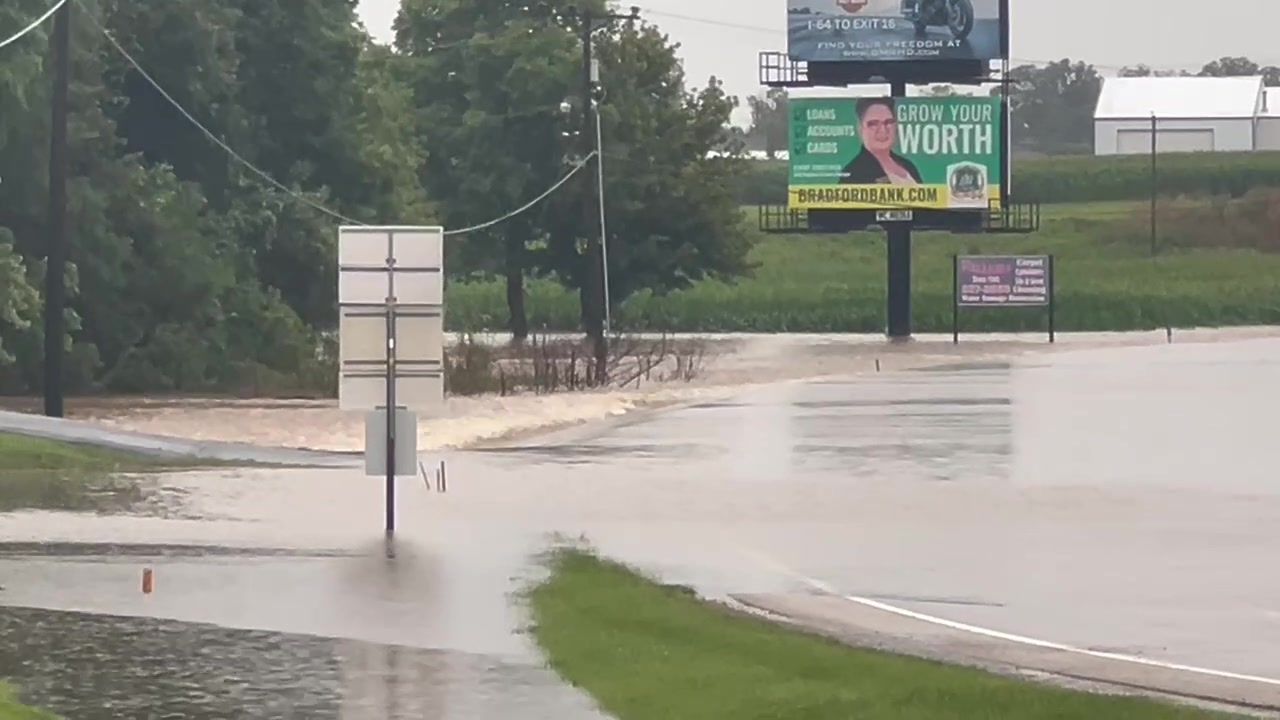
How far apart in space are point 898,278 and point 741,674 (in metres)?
57.2

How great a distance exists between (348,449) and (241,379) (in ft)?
52.3

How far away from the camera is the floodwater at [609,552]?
11.5 meters

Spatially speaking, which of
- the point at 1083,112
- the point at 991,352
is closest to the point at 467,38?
the point at 991,352

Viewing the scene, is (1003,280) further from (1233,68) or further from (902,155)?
(1233,68)

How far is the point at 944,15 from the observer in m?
63.8

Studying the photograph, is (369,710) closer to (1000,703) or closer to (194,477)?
(1000,703)

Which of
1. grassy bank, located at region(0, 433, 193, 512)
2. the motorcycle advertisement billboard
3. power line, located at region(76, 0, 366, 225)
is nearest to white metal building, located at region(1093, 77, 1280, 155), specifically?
the motorcycle advertisement billboard

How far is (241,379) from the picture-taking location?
45031 mm

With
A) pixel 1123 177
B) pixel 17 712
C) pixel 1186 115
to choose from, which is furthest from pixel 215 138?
pixel 1186 115

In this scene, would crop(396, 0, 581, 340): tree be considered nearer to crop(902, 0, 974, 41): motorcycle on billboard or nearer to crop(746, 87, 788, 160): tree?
crop(902, 0, 974, 41): motorcycle on billboard

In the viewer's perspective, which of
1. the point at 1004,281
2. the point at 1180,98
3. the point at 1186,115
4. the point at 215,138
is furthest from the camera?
the point at 1180,98

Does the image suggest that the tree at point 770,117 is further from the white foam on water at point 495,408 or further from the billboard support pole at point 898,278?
the white foam on water at point 495,408

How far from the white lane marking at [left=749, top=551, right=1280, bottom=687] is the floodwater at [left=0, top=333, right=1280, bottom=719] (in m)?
0.19

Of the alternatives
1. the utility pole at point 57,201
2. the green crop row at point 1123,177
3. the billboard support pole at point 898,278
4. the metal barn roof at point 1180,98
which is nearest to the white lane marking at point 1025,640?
the utility pole at point 57,201
